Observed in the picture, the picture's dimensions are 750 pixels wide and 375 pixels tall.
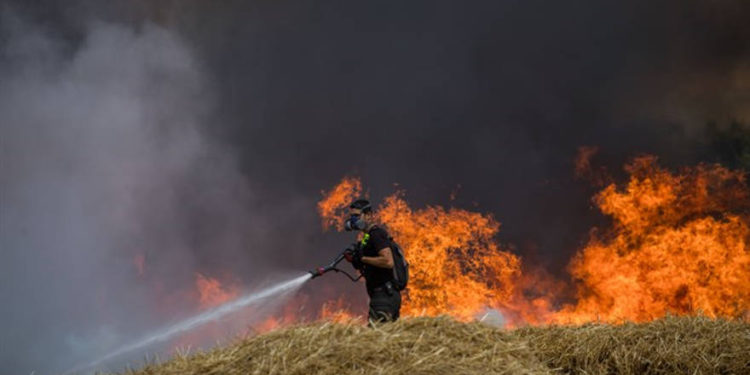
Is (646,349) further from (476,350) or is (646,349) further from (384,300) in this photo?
(384,300)

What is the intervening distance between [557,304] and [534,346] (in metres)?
18.1

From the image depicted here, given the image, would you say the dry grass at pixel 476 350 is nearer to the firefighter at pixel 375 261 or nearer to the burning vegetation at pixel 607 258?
the firefighter at pixel 375 261

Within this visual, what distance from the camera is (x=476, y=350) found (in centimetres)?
466

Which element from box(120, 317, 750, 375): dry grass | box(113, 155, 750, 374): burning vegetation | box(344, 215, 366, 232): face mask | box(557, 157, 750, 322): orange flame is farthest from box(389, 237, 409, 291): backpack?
box(557, 157, 750, 322): orange flame

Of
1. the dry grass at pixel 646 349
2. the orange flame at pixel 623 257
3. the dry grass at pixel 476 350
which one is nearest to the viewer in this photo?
the dry grass at pixel 476 350

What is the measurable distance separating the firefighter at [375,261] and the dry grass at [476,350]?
6.35ft

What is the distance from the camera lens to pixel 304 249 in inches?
1046

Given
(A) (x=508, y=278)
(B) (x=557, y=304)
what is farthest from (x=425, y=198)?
(B) (x=557, y=304)

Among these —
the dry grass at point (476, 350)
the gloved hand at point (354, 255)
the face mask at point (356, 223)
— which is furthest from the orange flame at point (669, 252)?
the dry grass at point (476, 350)

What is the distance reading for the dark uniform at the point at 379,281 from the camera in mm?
7902

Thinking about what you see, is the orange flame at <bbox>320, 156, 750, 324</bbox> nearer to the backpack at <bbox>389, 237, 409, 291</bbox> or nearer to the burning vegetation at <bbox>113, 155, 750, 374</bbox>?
the burning vegetation at <bbox>113, 155, 750, 374</bbox>

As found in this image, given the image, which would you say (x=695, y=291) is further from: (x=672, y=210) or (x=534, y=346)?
(x=534, y=346)

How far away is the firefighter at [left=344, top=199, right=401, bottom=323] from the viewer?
783cm

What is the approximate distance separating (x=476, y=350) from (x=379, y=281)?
3.42m
